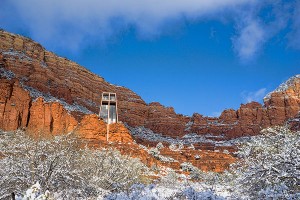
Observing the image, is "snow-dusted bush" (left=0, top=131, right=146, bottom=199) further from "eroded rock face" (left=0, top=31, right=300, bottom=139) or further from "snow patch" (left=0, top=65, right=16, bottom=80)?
"eroded rock face" (left=0, top=31, right=300, bottom=139)

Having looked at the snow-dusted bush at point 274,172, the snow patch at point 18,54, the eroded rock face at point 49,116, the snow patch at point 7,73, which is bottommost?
the snow-dusted bush at point 274,172

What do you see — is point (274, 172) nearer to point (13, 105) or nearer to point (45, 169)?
point (45, 169)

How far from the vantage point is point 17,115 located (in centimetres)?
6900

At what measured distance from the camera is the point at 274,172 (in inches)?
462

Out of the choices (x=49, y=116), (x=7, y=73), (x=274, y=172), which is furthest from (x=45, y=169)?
(x=7, y=73)

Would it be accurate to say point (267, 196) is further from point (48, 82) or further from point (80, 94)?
point (80, 94)

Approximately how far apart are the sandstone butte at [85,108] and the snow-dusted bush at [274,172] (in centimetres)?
3883

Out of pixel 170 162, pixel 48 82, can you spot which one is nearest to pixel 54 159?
pixel 170 162

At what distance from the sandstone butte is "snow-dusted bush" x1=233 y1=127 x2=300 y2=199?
127ft

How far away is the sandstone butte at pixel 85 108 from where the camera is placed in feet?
222

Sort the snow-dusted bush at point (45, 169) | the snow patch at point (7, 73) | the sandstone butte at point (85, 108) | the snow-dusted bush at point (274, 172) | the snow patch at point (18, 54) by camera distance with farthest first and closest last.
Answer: the snow patch at point (18, 54) → the snow patch at point (7, 73) → the sandstone butte at point (85, 108) → the snow-dusted bush at point (45, 169) → the snow-dusted bush at point (274, 172)

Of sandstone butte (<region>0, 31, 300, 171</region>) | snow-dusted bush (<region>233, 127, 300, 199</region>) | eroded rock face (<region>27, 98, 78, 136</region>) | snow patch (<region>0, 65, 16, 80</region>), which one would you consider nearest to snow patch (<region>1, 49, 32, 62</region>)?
sandstone butte (<region>0, 31, 300, 171</region>)

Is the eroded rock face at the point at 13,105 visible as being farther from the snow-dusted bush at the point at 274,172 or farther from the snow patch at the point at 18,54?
the snow-dusted bush at the point at 274,172

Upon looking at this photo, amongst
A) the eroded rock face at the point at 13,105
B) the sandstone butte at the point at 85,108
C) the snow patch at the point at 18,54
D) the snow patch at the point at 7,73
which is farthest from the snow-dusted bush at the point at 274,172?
the snow patch at the point at 18,54
